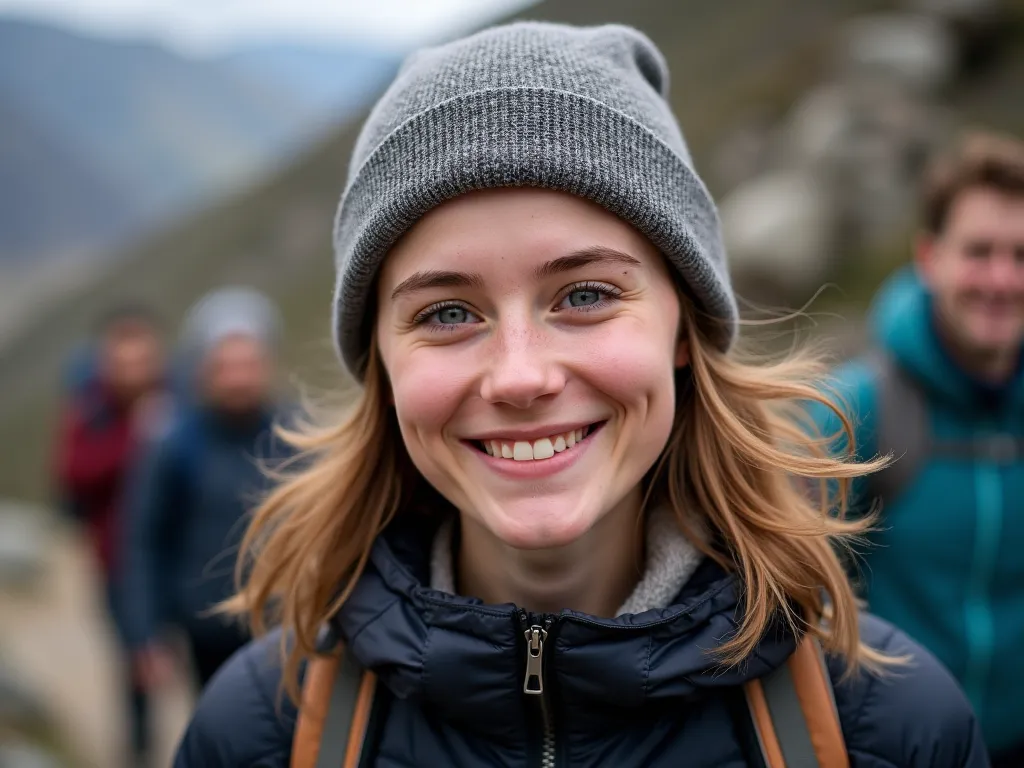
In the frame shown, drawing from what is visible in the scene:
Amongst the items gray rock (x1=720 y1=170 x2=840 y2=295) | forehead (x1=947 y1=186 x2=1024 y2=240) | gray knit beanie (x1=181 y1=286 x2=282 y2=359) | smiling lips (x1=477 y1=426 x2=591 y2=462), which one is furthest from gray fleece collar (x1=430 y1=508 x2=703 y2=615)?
gray rock (x1=720 y1=170 x2=840 y2=295)

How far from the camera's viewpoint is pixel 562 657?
1.76 meters

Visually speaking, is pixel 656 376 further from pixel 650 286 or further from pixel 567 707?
pixel 567 707

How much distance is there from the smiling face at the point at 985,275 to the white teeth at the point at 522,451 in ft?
6.34

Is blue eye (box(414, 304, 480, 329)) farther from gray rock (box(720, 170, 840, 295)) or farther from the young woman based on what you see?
gray rock (box(720, 170, 840, 295))

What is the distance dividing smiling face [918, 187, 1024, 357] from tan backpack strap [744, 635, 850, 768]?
1675 millimetres

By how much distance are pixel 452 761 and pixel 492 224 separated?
1029mm

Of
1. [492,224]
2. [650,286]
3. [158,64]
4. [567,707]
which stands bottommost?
[158,64]

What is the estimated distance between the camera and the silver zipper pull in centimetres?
177

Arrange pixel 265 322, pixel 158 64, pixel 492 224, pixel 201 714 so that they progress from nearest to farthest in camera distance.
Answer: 1. pixel 492 224
2. pixel 201 714
3. pixel 265 322
4. pixel 158 64

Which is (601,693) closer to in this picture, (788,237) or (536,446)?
(536,446)

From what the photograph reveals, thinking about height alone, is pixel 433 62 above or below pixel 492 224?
above

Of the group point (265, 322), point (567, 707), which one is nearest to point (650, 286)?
point (567, 707)

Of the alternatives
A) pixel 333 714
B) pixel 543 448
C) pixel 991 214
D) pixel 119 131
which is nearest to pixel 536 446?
pixel 543 448

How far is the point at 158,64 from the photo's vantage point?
133 metres
